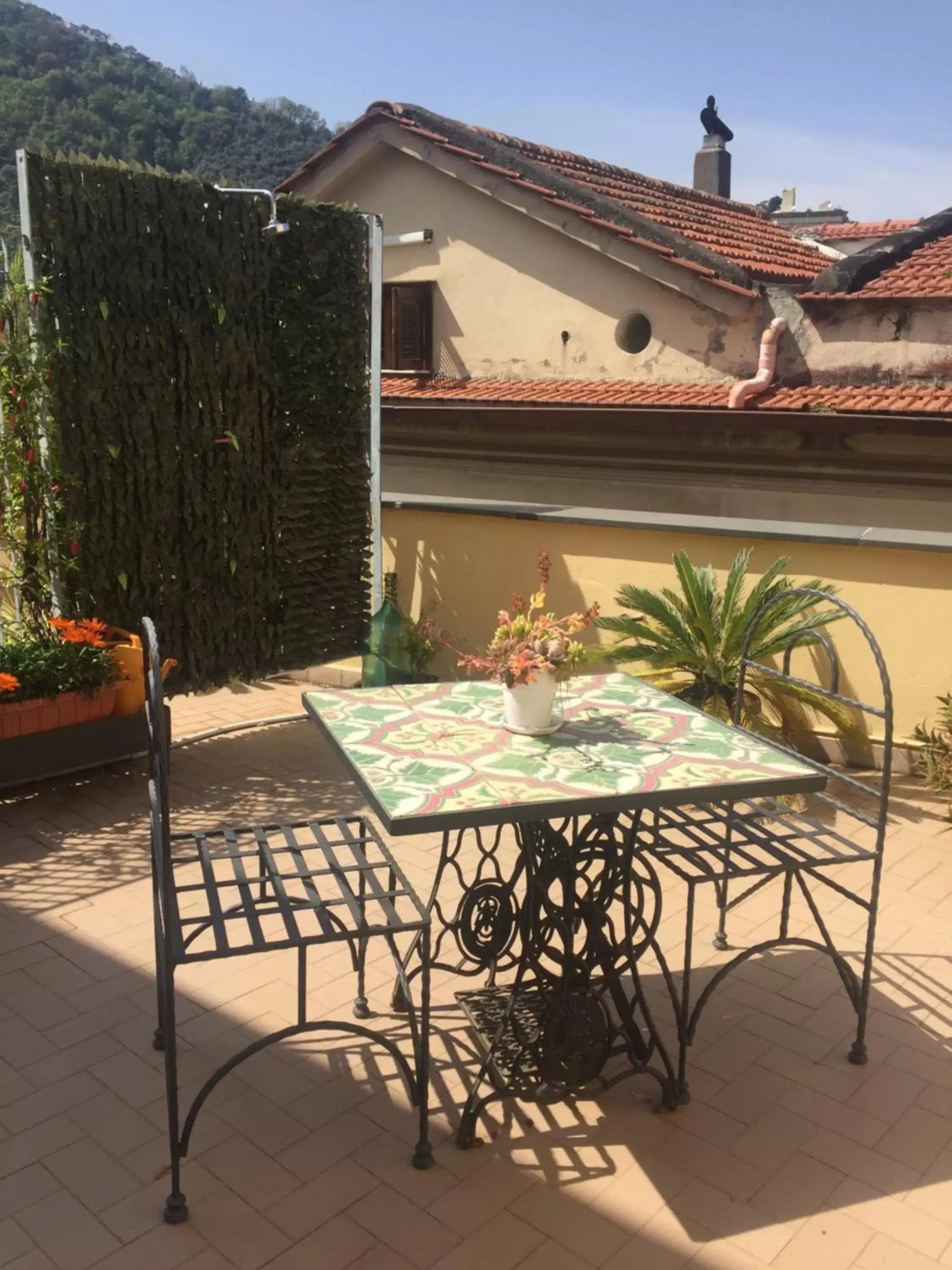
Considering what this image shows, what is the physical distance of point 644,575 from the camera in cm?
691

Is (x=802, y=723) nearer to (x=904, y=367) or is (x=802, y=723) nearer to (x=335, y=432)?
(x=335, y=432)

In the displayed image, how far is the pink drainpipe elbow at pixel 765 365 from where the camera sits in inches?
373

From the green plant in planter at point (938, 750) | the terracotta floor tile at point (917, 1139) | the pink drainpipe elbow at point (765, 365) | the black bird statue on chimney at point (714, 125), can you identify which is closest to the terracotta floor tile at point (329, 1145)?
the terracotta floor tile at point (917, 1139)

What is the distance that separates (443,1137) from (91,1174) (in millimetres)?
986

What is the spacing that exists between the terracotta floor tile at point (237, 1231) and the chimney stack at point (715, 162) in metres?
18.6

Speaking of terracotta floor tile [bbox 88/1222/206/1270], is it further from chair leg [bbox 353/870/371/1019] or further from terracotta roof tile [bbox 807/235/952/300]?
terracotta roof tile [bbox 807/235/952/300]

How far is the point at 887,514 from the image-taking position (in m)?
8.87

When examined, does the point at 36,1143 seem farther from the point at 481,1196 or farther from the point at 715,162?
the point at 715,162

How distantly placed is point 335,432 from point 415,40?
11.9m

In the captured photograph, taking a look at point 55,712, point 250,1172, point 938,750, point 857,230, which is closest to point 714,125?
point 857,230

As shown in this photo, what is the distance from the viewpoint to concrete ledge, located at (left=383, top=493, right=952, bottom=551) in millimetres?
6000

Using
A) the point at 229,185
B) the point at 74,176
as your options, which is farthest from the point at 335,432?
the point at 74,176

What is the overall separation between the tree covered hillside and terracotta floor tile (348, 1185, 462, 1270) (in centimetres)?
1823

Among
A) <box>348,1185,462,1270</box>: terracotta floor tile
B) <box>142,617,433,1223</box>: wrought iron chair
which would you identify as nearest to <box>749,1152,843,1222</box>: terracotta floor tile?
<box>348,1185,462,1270</box>: terracotta floor tile
